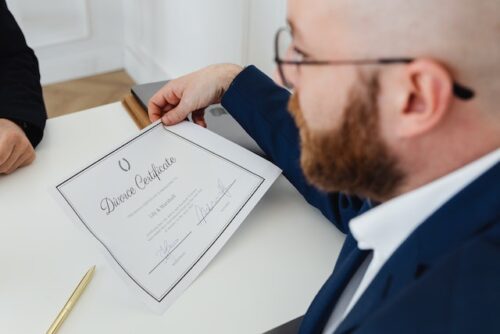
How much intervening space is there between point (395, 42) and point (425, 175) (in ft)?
0.44

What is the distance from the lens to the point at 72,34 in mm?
2383

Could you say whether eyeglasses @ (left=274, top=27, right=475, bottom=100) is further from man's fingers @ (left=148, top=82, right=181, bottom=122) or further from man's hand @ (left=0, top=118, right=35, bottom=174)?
man's hand @ (left=0, top=118, right=35, bottom=174)

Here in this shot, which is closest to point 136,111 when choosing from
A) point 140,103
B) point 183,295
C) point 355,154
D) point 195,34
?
point 140,103

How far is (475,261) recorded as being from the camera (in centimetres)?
48

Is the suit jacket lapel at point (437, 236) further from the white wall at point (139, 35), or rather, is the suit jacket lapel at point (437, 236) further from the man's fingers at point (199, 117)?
the white wall at point (139, 35)

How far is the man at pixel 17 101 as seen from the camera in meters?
0.87

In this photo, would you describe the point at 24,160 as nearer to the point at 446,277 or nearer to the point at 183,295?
the point at 183,295

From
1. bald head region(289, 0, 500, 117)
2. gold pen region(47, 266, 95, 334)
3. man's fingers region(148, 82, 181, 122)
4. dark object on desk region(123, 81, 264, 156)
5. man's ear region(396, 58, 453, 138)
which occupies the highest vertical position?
bald head region(289, 0, 500, 117)

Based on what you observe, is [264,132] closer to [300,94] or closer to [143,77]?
[300,94]

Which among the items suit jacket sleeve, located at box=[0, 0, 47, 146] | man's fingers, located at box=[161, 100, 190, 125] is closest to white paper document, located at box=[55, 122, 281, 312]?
man's fingers, located at box=[161, 100, 190, 125]

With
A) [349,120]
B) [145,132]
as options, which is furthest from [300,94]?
[145,132]

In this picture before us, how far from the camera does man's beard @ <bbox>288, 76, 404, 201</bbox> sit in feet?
1.78

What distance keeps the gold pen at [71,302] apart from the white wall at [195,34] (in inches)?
32.7

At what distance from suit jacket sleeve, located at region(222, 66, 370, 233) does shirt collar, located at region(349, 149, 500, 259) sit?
0.19m
